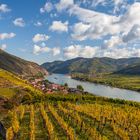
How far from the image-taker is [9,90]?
500 feet

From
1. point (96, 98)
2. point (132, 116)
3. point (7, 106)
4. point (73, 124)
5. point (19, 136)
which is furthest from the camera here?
point (96, 98)

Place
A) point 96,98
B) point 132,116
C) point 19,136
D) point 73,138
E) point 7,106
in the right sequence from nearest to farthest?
point 73,138 → point 19,136 → point 132,116 → point 7,106 → point 96,98

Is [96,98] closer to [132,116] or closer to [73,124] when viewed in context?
[132,116]

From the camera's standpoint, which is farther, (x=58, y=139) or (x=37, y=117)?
(x=37, y=117)

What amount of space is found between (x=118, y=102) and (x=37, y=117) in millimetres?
48489

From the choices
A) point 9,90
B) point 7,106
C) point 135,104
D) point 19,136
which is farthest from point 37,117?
point 9,90

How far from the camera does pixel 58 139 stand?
55.2m

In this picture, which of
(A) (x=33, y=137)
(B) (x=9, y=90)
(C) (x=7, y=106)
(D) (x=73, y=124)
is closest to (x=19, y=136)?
(A) (x=33, y=137)

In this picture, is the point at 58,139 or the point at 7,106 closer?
the point at 58,139

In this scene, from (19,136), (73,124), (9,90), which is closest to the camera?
(19,136)

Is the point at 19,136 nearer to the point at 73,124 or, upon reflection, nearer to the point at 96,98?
the point at 73,124

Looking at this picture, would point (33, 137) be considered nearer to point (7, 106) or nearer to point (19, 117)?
point (19, 117)

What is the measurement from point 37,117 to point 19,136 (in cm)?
2085

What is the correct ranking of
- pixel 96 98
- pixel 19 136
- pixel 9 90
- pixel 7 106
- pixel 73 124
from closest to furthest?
1. pixel 19 136
2. pixel 73 124
3. pixel 7 106
4. pixel 96 98
5. pixel 9 90
